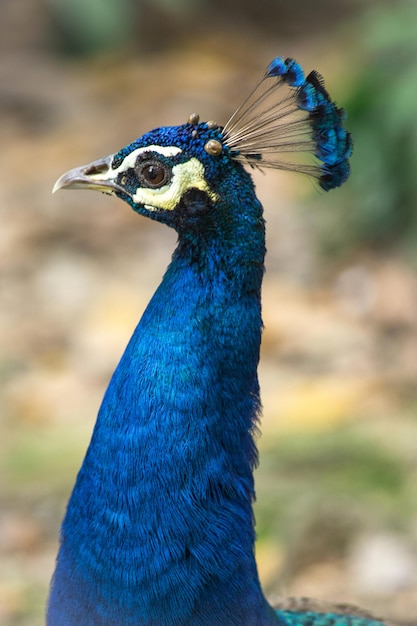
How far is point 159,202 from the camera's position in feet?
6.52

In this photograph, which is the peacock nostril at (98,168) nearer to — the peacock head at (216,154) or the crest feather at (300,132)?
the peacock head at (216,154)

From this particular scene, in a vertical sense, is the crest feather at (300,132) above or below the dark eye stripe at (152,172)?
above

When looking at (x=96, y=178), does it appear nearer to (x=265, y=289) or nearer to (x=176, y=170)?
(x=176, y=170)

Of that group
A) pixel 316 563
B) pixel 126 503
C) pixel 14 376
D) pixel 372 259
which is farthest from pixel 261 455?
pixel 126 503

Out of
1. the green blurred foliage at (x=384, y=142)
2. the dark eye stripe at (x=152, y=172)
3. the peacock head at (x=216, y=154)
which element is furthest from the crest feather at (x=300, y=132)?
the green blurred foliage at (x=384, y=142)

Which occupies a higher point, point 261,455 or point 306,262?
point 306,262

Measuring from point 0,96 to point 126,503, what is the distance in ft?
17.2

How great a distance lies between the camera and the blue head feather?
6.48 ft

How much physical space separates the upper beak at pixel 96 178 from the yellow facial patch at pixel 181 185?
0.32 ft

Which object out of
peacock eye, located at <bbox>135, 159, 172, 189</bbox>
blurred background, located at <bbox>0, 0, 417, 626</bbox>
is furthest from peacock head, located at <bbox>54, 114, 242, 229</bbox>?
blurred background, located at <bbox>0, 0, 417, 626</bbox>

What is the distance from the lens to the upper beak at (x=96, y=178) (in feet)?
6.77

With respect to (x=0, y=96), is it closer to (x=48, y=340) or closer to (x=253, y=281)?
(x=48, y=340)

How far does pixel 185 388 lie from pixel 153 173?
0.38 meters

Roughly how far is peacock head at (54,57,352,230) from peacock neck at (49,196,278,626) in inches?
3.2
